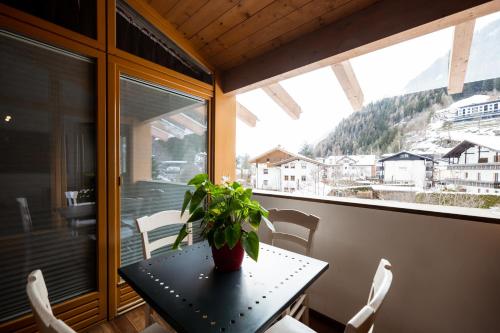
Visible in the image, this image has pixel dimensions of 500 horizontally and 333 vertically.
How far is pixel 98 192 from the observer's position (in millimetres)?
1755

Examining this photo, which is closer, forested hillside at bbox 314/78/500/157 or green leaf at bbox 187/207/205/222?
green leaf at bbox 187/207/205/222

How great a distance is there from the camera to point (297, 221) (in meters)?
1.67

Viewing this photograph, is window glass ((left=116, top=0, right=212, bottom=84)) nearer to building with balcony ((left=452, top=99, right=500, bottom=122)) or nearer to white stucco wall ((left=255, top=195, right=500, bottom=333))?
white stucco wall ((left=255, top=195, right=500, bottom=333))

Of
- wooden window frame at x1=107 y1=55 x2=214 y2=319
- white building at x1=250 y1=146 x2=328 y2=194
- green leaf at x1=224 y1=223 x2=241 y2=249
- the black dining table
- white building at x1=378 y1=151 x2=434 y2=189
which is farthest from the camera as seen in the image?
white building at x1=250 y1=146 x2=328 y2=194

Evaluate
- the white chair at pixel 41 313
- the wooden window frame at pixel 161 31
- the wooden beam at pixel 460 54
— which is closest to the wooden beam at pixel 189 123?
the wooden window frame at pixel 161 31

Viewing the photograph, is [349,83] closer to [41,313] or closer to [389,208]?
[389,208]

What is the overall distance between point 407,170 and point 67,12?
2.67 metres

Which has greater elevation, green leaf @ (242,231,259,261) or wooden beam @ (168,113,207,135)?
wooden beam @ (168,113,207,135)

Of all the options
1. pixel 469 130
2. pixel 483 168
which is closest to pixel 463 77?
pixel 469 130

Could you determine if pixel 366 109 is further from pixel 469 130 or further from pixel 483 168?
pixel 483 168

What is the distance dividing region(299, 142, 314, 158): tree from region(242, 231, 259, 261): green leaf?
1437 millimetres

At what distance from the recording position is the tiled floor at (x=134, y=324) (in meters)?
1.75

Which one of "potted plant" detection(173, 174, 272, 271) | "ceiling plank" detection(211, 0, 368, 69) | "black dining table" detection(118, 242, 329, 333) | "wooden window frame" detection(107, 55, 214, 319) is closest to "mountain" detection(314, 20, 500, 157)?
"ceiling plank" detection(211, 0, 368, 69)

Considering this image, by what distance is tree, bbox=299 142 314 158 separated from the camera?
2.31 m
